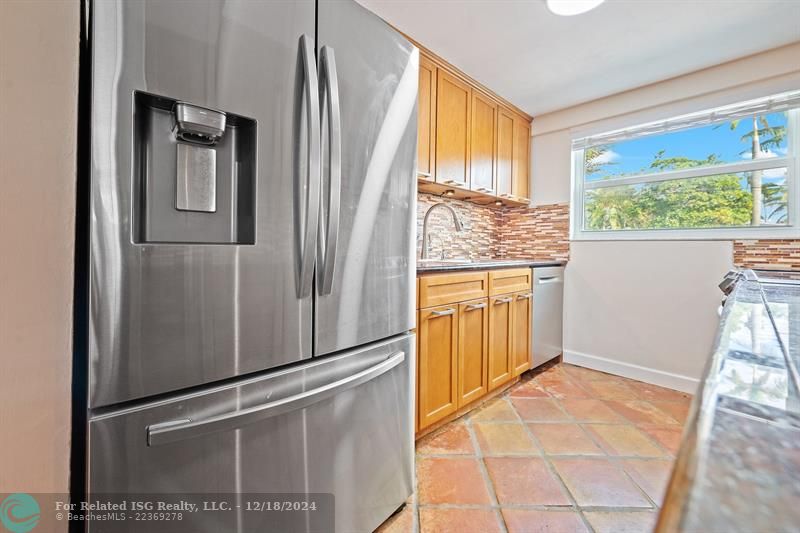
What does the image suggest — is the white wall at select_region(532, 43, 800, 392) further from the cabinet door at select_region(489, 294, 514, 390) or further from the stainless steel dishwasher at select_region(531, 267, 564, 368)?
the cabinet door at select_region(489, 294, 514, 390)

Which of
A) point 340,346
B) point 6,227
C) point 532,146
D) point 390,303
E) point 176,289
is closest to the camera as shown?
point 6,227

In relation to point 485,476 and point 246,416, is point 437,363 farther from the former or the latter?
point 246,416

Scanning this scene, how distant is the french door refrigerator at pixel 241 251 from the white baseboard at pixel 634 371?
2.45 meters

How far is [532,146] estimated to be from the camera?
3396 millimetres

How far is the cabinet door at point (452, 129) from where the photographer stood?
7.74 ft

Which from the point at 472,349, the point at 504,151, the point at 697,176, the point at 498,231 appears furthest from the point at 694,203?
the point at 472,349

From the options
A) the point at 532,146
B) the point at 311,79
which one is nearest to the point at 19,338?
the point at 311,79

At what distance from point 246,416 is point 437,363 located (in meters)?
1.14

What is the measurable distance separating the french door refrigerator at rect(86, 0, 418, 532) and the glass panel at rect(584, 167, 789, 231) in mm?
2529

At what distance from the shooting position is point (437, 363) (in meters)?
1.85

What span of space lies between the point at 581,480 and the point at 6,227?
2053 millimetres

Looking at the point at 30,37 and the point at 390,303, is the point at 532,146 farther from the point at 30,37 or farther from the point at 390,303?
the point at 30,37

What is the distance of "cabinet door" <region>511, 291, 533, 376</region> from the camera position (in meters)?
2.51

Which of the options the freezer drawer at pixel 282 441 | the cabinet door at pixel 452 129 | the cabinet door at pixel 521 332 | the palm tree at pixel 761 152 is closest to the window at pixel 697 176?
the palm tree at pixel 761 152
